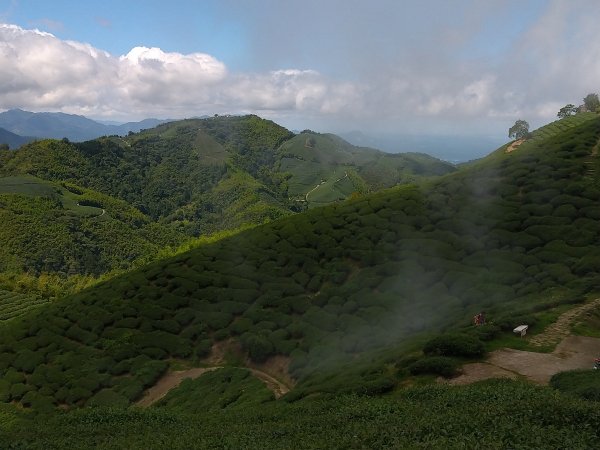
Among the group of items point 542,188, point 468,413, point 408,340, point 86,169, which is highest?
point 86,169

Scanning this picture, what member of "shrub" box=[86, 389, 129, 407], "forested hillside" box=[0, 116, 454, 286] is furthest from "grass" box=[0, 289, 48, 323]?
"shrub" box=[86, 389, 129, 407]

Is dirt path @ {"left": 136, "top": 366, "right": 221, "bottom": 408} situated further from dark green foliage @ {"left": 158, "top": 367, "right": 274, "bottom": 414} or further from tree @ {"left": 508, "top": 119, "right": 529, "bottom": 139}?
tree @ {"left": 508, "top": 119, "right": 529, "bottom": 139}

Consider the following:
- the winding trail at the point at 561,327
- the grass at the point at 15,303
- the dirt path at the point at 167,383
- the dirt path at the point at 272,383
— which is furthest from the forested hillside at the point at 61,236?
the winding trail at the point at 561,327

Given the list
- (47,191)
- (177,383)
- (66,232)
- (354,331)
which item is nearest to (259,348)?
(177,383)

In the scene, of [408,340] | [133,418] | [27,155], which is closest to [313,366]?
[408,340]

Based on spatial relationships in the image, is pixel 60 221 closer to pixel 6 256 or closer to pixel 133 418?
pixel 6 256

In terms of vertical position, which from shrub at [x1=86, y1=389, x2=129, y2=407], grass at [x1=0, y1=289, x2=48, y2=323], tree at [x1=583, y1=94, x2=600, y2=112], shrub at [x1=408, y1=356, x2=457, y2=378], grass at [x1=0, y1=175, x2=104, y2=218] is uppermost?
tree at [x1=583, y1=94, x2=600, y2=112]
